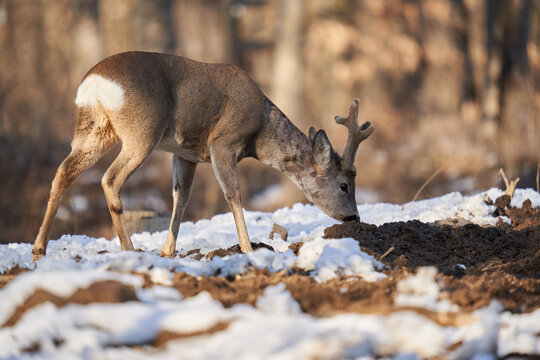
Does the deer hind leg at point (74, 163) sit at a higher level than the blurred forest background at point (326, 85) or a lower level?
lower

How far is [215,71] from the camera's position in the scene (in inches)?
267

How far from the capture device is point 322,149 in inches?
290

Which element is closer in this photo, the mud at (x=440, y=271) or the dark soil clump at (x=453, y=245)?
the mud at (x=440, y=271)

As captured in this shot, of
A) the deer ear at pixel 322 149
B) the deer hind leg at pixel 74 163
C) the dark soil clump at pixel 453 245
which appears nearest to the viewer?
the dark soil clump at pixel 453 245

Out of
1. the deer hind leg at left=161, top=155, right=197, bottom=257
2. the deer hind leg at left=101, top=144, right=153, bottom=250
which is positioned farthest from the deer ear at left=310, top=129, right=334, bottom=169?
the deer hind leg at left=101, top=144, right=153, bottom=250

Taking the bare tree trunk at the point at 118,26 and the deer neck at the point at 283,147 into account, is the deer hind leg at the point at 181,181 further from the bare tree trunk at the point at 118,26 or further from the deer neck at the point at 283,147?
the bare tree trunk at the point at 118,26

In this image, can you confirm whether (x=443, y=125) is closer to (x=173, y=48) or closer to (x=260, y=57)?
(x=173, y=48)

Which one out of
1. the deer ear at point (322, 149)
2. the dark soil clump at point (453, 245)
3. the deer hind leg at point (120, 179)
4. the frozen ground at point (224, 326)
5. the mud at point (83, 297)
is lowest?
the frozen ground at point (224, 326)

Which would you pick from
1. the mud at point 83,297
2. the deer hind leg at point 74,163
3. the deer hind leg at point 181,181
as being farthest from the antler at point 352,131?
the mud at point 83,297

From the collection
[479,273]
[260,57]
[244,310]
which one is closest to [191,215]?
[479,273]

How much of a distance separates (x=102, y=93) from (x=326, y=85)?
1608cm

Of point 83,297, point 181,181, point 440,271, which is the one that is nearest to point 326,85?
point 181,181

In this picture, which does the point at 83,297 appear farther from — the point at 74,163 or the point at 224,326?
the point at 74,163

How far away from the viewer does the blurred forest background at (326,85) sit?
14.2 meters
